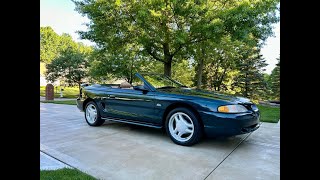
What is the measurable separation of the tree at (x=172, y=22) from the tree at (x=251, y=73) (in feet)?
33.6

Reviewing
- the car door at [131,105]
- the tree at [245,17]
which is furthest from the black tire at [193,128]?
the tree at [245,17]

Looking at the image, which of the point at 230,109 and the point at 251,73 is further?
the point at 251,73

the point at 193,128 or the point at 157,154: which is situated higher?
the point at 193,128

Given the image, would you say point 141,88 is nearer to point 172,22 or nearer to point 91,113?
point 91,113

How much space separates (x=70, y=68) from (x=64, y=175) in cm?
1972

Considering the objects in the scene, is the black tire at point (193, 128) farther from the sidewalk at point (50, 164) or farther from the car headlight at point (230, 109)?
the sidewalk at point (50, 164)

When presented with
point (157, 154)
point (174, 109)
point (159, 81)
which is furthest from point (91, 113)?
point (157, 154)

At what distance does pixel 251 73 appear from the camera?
60.2 feet

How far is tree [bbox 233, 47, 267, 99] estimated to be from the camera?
714 inches

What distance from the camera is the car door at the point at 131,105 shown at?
4148mm

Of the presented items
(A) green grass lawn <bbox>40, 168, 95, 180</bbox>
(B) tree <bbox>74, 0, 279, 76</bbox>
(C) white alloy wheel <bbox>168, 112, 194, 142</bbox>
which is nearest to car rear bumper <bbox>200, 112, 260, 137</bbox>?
(C) white alloy wheel <bbox>168, 112, 194, 142</bbox>

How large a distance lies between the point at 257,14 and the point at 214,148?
5391 millimetres

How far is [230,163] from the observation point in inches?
115
